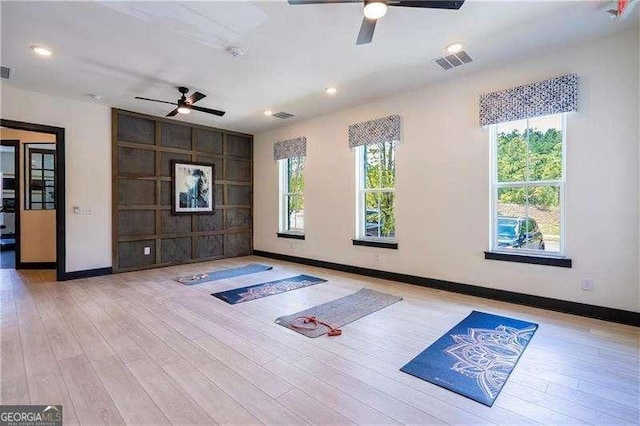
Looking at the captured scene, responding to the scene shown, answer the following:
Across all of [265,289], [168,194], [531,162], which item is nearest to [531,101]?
[531,162]

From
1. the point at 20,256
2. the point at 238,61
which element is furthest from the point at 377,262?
the point at 20,256

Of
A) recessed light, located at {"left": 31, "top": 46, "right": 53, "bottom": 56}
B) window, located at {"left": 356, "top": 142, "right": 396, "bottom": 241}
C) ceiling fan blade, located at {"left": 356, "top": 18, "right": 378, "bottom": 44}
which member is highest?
recessed light, located at {"left": 31, "top": 46, "right": 53, "bottom": 56}

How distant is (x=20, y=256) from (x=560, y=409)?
8131mm

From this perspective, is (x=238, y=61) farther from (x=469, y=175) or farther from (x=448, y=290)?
(x=448, y=290)

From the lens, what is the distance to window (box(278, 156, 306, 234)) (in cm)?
661

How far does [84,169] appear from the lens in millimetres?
5117

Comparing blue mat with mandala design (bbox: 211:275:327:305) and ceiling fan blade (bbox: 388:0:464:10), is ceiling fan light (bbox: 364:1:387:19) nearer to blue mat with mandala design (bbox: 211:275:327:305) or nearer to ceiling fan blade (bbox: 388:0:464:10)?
ceiling fan blade (bbox: 388:0:464:10)

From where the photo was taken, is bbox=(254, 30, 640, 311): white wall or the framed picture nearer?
bbox=(254, 30, 640, 311): white wall

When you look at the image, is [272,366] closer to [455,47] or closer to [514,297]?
[514,297]

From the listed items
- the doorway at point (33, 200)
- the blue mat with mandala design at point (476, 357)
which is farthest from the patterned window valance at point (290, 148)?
the blue mat with mandala design at point (476, 357)

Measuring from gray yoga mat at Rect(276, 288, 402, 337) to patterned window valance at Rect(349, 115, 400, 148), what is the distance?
2374 millimetres

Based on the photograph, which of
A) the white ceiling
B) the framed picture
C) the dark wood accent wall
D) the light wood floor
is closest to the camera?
the light wood floor

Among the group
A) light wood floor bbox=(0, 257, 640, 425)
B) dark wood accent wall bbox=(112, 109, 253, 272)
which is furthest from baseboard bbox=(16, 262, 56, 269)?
light wood floor bbox=(0, 257, 640, 425)

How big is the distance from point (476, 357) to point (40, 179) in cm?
810
